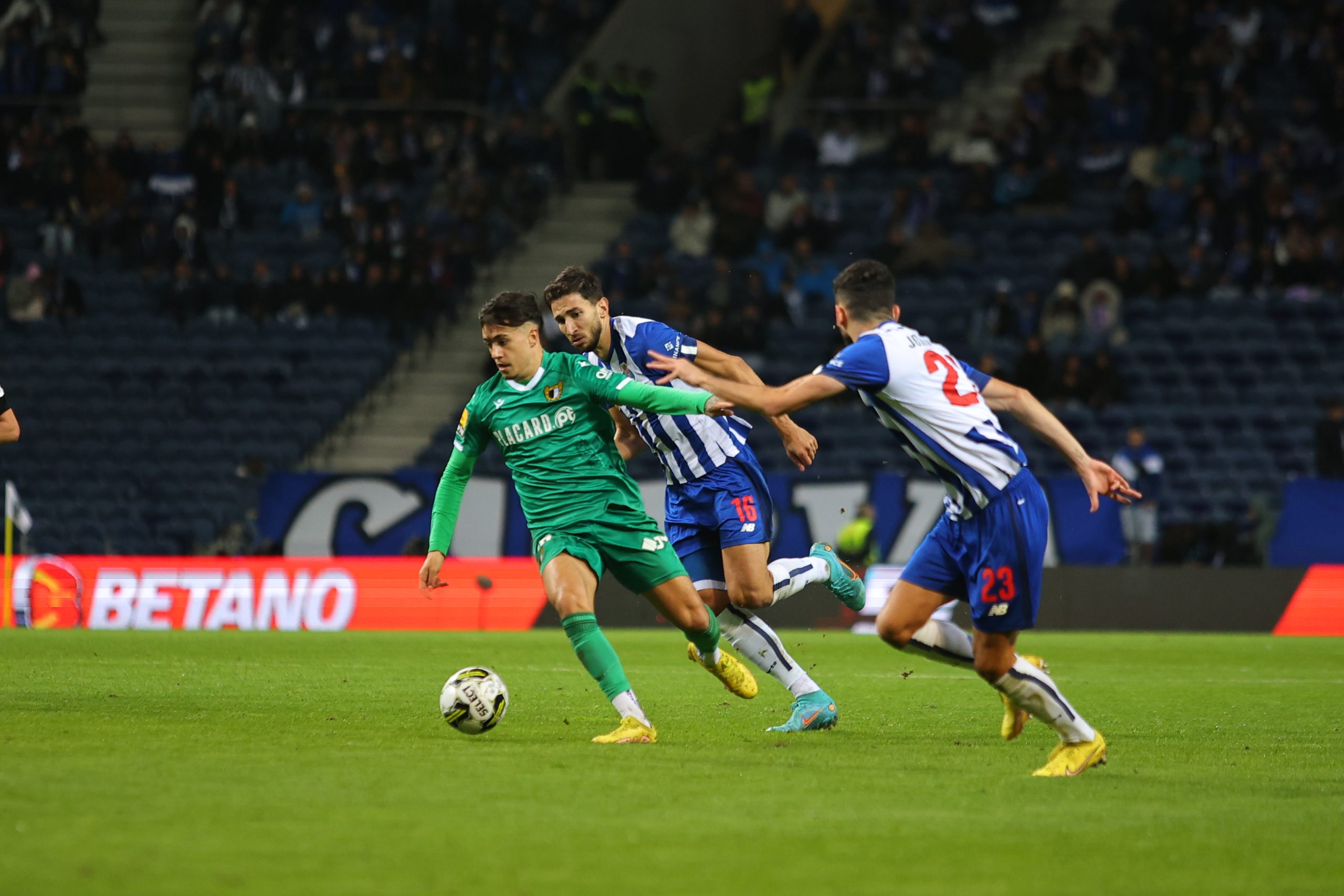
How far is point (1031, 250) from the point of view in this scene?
79.3 ft

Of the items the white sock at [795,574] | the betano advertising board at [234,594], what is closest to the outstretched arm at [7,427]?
the white sock at [795,574]

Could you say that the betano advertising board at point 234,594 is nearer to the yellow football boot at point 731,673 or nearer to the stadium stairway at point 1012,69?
the yellow football boot at point 731,673

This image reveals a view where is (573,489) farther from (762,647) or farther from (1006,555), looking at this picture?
(1006,555)

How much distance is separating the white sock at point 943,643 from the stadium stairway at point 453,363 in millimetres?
14724

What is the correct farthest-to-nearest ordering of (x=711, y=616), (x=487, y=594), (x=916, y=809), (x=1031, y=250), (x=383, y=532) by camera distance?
(x=1031, y=250) < (x=383, y=532) < (x=487, y=594) < (x=711, y=616) < (x=916, y=809)

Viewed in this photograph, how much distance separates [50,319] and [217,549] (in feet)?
17.4

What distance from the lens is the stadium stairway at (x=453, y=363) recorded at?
2386 cm

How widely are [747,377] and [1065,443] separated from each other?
1.74 meters

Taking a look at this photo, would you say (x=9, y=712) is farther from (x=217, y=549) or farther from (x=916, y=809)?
(x=217, y=549)

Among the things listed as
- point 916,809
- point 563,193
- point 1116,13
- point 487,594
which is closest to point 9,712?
point 916,809

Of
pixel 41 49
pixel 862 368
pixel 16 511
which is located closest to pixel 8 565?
pixel 16 511

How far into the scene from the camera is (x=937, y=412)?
7051 millimetres

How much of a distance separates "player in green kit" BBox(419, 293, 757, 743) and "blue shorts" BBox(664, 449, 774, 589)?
78cm

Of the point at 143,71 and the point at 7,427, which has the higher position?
the point at 143,71
